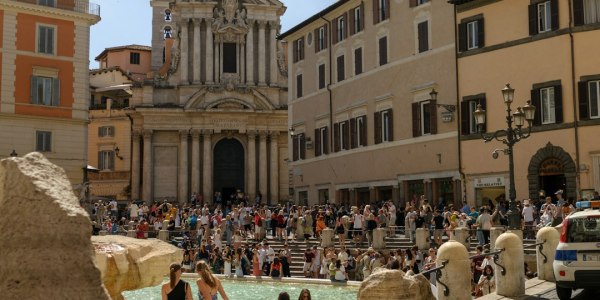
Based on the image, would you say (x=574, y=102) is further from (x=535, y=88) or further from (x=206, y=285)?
(x=206, y=285)

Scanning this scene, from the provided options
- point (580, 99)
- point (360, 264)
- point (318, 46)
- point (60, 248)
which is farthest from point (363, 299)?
point (318, 46)

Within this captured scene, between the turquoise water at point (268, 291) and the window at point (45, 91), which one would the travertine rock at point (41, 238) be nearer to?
the turquoise water at point (268, 291)

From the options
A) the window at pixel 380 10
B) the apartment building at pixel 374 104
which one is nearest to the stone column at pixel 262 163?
the apartment building at pixel 374 104

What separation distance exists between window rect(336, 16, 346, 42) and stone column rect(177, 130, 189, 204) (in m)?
19.7

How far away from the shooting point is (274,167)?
60.2 m

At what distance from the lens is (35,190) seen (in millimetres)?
6957

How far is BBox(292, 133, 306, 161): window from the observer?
4756 centimetres

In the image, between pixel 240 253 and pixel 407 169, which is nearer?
pixel 240 253

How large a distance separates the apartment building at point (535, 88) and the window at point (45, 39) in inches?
931

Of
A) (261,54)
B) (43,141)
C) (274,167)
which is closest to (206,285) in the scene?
(43,141)

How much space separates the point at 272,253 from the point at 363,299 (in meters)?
18.2

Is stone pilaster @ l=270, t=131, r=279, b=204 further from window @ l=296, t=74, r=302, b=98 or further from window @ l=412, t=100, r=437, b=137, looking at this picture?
window @ l=412, t=100, r=437, b=137

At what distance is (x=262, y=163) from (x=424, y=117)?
26324 millimetres

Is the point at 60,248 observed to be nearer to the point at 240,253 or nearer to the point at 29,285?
the point at 29,285
